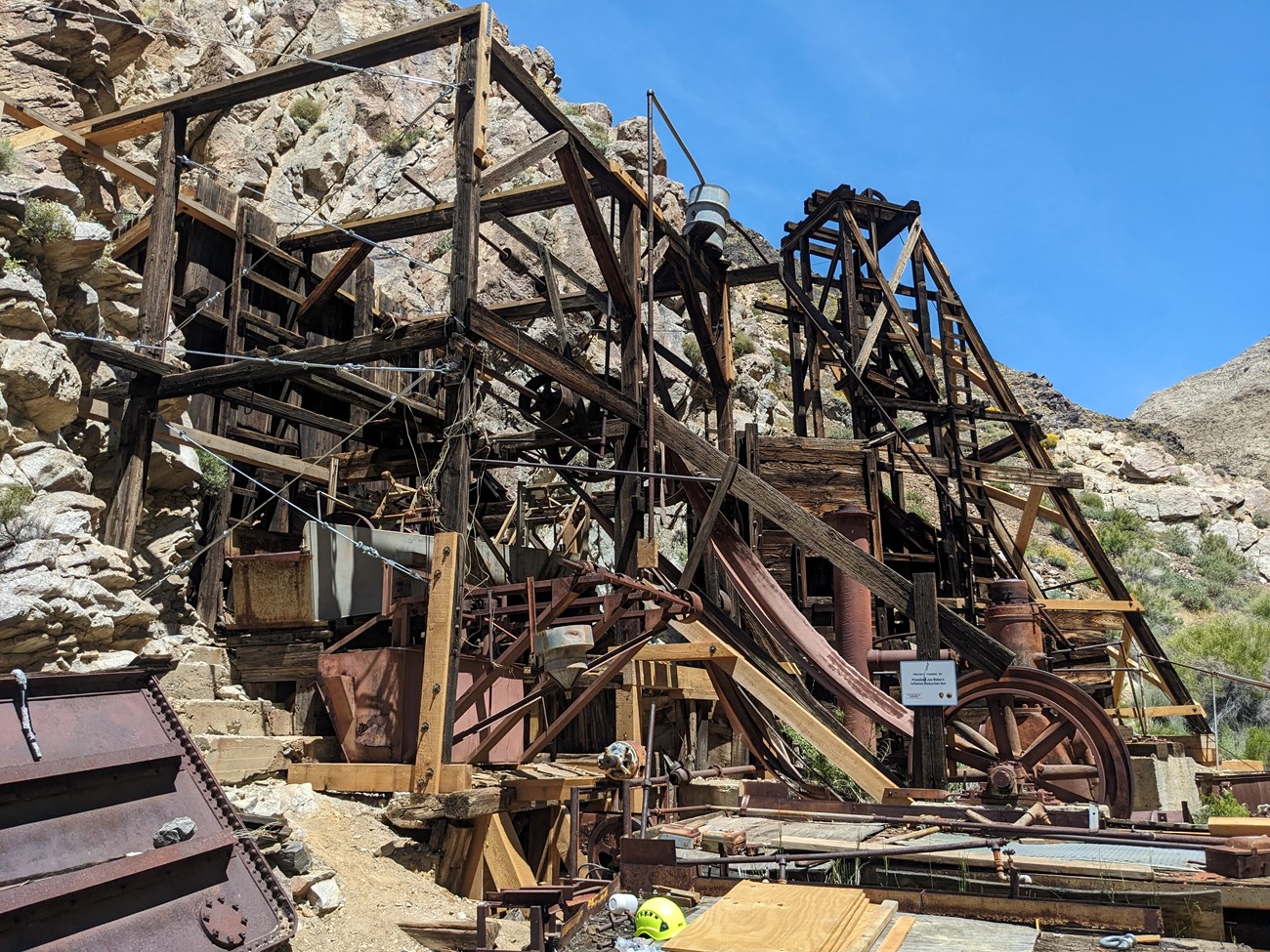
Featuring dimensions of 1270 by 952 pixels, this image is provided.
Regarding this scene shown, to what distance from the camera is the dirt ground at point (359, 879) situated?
6082mm

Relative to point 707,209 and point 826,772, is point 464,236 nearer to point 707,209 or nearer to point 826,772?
point 707,209

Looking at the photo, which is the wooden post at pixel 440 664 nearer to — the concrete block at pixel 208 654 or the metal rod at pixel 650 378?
the concrete block at pixel 208 654

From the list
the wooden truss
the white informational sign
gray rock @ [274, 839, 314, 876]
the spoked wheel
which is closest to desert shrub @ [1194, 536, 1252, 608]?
the wooden truss

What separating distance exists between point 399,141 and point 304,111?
7.82 feet

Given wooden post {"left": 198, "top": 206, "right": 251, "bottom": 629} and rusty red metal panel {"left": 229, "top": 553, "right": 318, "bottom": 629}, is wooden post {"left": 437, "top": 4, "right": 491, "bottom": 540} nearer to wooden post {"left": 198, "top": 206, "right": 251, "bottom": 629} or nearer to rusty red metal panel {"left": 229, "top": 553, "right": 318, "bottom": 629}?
rusty red metal panel {"left": 229, "top": 553, "right": 318, "bottom": 629}

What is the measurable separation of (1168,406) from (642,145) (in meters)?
47.1

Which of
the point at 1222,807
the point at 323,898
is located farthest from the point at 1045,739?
the point at 323,898

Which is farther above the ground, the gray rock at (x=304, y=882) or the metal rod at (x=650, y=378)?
the metal rod at (x=650, y=378)

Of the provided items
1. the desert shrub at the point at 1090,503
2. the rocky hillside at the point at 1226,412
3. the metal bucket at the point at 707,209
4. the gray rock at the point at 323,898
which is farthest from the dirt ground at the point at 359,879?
the rocky hillside at the point at 1226,412

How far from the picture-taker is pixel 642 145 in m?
29.2

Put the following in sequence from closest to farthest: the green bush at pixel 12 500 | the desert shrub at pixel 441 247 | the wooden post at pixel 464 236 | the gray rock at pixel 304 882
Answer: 1. the gray rock at pixel 304 882
2. the green bush at pixel 12 500
3. the wooden post at pixel 464 236
4. the desert shrub at pixel 441 247

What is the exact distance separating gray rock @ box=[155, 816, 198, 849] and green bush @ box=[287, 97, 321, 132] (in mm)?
22948

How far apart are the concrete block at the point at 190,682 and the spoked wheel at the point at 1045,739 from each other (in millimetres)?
6973

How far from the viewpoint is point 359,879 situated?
684 centimetres
